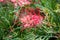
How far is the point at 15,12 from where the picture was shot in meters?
2.44

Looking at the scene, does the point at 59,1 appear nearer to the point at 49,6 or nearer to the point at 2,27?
the point at 49,6

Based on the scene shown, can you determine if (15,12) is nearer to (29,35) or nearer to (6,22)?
(6,22)

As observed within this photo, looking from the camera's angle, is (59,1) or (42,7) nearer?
(42,7)

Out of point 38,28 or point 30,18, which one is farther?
point 38,28

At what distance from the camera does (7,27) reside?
2.48m

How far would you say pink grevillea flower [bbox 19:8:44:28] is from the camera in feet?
7.50

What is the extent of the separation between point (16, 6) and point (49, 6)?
398 mm

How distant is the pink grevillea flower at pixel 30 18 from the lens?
2287mm

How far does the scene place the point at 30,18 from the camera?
229cm

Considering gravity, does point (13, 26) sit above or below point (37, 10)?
below

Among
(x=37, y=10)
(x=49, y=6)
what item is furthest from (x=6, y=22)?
(x=49, y=6)

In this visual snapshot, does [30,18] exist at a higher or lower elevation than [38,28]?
higher

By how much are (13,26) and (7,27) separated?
0.07 m

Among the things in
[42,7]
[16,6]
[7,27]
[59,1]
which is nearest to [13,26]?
[7,27]
